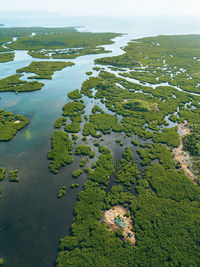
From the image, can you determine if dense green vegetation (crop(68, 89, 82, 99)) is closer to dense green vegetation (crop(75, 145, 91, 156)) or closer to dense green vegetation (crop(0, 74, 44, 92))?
dense green vegetation (crop(0, 74, 44, 92))

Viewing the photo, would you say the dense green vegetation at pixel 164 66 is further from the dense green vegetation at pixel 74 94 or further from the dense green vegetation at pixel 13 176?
the dense green vegetation at pixel 13 176

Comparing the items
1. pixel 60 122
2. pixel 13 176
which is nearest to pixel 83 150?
pixel 60 122

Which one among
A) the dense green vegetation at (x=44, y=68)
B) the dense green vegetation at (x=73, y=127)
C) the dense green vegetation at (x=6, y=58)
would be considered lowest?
the dense green vegetation at (x=73, y=127)

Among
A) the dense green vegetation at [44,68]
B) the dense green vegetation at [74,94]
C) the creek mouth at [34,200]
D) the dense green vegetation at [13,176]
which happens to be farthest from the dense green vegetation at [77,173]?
the dense green vegetation at [44,68]

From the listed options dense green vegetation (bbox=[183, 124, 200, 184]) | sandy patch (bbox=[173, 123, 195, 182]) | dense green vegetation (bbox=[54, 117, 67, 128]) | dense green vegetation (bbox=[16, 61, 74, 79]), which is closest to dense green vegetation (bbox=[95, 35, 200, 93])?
dense green vegetation (bbox=[16, 61, 74, 79])

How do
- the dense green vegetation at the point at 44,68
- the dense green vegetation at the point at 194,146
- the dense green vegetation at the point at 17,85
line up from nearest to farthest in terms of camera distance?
1. the dense green vegetation at the point at 194,146
2. the dense green vegetation at the point at 17,85
3. the dense green vegetation at the point at 44,68

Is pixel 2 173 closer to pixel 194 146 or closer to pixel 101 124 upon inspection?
pixel 101 124

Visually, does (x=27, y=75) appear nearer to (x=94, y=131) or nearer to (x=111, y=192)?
(x=94, y=131)
